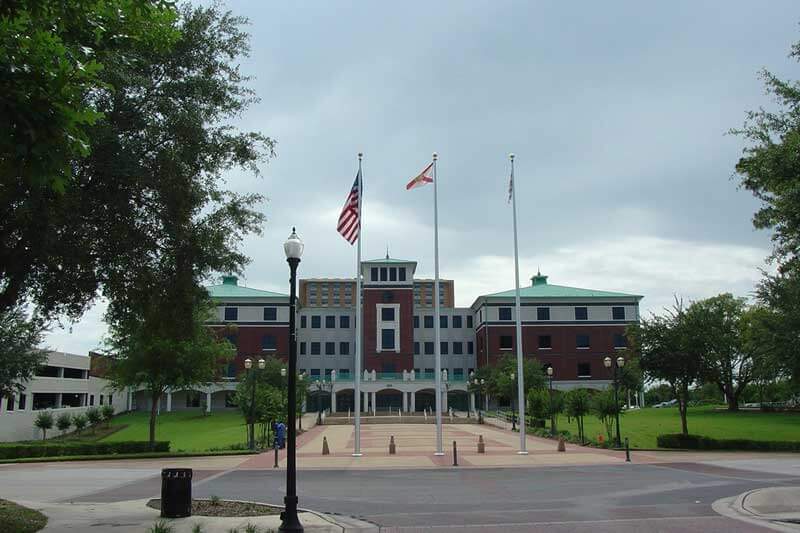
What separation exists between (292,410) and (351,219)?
16.6 m

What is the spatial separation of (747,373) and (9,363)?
63480mm

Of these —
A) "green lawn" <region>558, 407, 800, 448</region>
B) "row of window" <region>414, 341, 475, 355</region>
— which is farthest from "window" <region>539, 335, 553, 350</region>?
"green lawn" <region>558, 407, 800, 448</region>

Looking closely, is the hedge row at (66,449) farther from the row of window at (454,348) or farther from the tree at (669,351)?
the row of window at (454,348)

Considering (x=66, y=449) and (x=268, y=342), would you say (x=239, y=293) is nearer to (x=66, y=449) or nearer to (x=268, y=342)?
(x=268, y=342)

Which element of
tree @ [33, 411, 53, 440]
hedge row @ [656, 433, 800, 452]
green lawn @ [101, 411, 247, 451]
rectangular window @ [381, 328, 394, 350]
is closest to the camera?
hedge row @ [656, 433, 800, 452]

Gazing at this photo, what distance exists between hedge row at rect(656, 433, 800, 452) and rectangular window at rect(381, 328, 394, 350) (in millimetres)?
55965

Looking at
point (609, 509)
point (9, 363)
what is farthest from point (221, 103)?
point (9, 363)

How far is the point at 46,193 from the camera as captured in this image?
1218cm

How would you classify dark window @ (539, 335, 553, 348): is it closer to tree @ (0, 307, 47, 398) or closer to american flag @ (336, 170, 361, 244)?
tree @ (0, 307, 47, 398)

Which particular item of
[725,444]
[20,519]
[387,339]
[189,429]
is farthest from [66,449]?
[387,339]

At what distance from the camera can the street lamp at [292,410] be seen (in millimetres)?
11242

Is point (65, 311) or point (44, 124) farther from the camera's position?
point (65, 311)

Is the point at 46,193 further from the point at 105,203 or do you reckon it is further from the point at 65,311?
the point at 65,311

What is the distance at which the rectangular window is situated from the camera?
87188 mm
